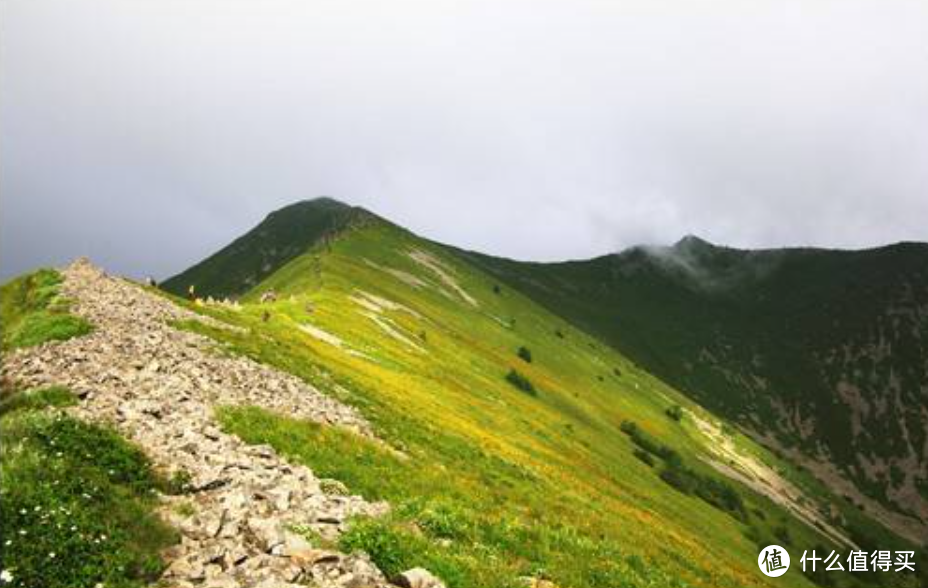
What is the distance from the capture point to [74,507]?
592 inches

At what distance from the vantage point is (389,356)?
6312 centimetres

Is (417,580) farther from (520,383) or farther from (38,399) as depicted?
(520,383)

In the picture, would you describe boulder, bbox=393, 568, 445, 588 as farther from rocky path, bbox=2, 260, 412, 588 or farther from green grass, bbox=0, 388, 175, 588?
green grass, bbox=0, 388, 175, 588

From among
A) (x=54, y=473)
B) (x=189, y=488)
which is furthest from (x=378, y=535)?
(x=54, y=473)

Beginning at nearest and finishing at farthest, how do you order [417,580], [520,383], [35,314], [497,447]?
[417,580] → [35,314] → [497,447] → [520,383]

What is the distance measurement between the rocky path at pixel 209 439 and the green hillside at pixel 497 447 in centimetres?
131

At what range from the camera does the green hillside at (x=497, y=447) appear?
72.7 feet

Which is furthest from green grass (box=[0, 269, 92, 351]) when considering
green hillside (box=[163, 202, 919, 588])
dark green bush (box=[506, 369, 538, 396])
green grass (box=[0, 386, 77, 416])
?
dark green bush (box=[506, 369, 538, 396])

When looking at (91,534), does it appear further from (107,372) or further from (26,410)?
(107,372)

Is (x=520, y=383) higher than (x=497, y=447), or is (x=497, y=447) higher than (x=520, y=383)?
(x=520, y=383)

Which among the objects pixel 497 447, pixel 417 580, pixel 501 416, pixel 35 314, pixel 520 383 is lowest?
pixel 497 447

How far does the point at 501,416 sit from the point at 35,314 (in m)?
33.3

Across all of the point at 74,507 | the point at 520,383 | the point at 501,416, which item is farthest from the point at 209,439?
the point at 520,383

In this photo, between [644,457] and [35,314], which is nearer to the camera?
[35,314]
